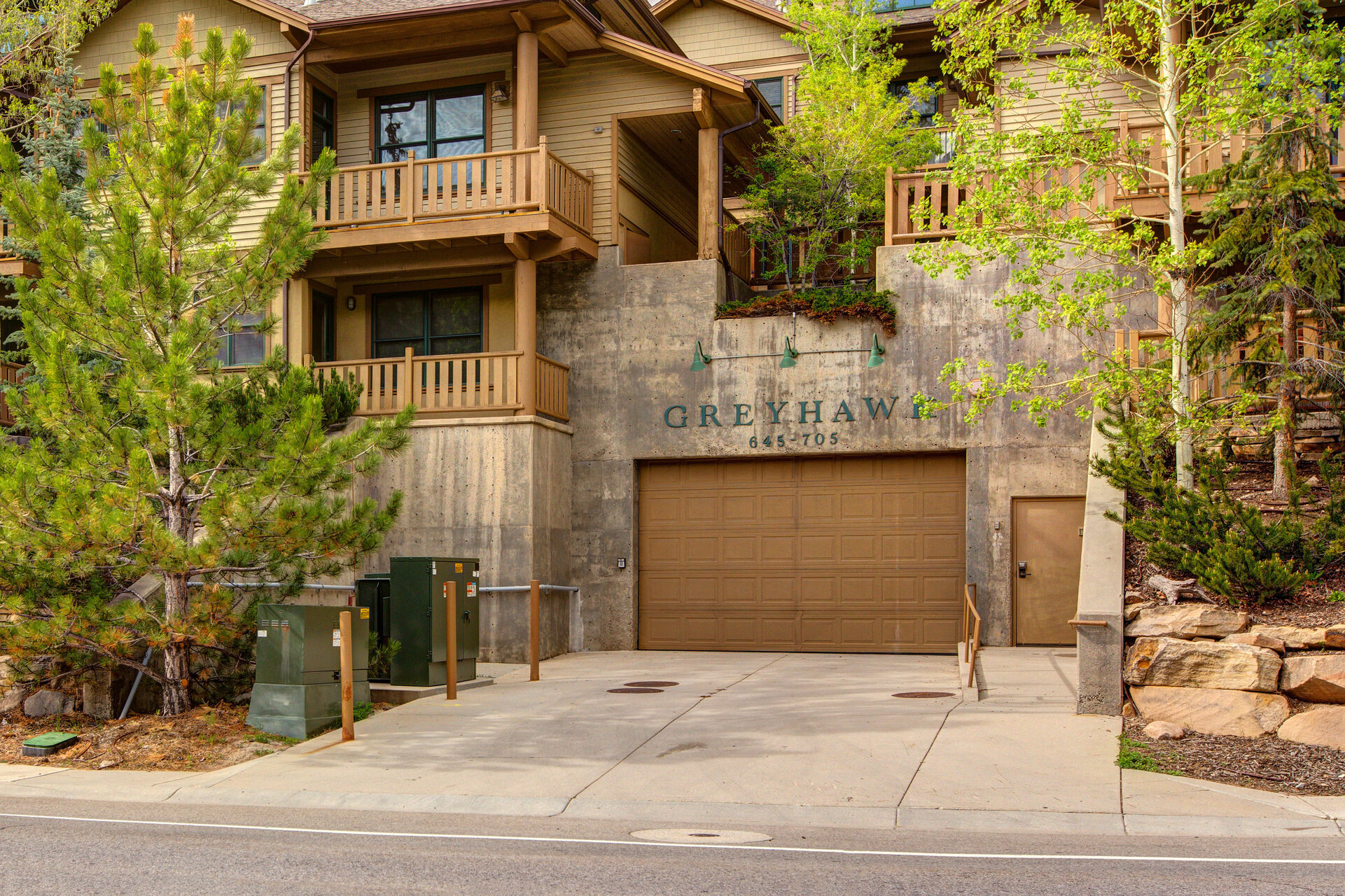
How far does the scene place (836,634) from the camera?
17.7m

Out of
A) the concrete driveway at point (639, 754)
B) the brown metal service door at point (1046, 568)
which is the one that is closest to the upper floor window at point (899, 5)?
the brown metal service door at point (1046, 568)

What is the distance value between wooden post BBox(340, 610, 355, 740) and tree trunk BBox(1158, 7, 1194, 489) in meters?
8.46

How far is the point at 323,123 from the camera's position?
20.7 metres

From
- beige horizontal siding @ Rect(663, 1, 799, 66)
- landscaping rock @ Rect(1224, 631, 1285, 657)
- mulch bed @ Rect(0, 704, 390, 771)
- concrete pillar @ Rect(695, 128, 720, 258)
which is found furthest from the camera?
beige horizontal siding @ Rect(663, 1, 799, 66)

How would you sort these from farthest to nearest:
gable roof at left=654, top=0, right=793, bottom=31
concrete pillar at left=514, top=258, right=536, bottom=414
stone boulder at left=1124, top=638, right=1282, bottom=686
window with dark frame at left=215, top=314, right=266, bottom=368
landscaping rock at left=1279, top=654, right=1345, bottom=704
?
gable roof at left=654, top=0, right=793, bottom=31 < window with dark frame at left=215, top=314, right=266, bottom=368 < concrete pillar at left=514, top=258, right=536, bottom=414 < stone boulder at left=1124, top=638, right=1282, bottom=686 < landscaping rock at left=1279, top=654, right=1345, bottom=704

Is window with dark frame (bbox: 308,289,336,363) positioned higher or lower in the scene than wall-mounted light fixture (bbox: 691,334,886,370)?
higher

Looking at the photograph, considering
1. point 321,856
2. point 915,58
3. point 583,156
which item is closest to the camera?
point 321,856

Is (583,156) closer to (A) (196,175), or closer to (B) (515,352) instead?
(B) (515,352)

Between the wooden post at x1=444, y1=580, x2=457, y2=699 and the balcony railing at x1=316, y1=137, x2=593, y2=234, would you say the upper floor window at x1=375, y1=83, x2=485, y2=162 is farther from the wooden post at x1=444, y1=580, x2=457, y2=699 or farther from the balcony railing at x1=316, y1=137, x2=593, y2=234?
the wooden post at x1=444, y1=580, x2=457, y2=699

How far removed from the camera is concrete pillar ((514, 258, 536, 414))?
17.6 m

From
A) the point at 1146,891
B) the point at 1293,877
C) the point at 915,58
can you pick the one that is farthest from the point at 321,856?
the point at 915,58

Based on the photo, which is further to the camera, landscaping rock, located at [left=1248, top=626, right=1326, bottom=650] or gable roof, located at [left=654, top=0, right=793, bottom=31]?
gable roof, located at [left=654, top=0, right=793, bottom=31]

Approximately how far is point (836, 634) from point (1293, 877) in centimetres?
1144

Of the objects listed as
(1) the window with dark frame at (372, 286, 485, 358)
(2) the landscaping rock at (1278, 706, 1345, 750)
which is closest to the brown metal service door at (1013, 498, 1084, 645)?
(2) the landscaping rock at (1278, 706, 1345, 750)
